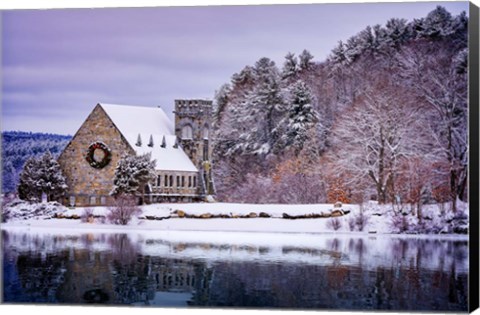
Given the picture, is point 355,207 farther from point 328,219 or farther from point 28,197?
point 28,197

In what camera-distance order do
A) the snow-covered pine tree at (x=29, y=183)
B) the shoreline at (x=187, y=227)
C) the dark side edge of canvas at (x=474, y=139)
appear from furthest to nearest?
the snow-covered pine tree at (x=29, y=183)
the shoreline at (x=187, y=227)
the dark side edge of canvas at (x=474, y=139)

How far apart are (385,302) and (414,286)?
2.03 feet

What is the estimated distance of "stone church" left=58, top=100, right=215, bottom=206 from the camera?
74.1 feet

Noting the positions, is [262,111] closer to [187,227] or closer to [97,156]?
[187,227]

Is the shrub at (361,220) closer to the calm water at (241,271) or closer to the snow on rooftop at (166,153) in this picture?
the calm water at (241,271)

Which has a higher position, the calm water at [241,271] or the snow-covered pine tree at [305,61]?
the snow-covered pine tree at [305,61]

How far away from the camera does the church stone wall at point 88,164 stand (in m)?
22.6

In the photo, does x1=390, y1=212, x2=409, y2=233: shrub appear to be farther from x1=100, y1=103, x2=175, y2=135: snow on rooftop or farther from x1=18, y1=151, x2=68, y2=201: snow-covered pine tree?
x1=18, y1=151, x2=68, y2=201: snow-covered pine tree

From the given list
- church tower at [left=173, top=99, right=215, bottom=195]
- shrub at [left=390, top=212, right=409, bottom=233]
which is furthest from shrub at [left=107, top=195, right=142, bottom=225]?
shrub at [left=390, top=212, right=409, bottom=233]

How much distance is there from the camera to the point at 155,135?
22891 millimetres

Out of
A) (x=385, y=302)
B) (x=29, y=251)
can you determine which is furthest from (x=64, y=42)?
(x=385, y=302)

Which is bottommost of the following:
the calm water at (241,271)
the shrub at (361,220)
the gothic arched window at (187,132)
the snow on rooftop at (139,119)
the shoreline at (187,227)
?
the calm water at (241,271)

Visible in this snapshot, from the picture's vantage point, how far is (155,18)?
21.4 meters

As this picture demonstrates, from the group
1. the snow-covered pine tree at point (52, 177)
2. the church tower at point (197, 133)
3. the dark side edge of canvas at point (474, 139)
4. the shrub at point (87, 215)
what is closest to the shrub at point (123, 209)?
the shrub at point (87, 215)
